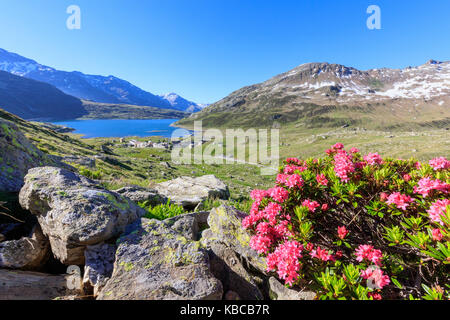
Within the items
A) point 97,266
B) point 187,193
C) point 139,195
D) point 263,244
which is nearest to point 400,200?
point 263,244

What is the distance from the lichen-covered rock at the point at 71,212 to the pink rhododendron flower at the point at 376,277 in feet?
15.1

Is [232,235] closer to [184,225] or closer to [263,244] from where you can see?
[263,244]

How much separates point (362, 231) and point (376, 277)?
134cm

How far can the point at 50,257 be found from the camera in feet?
13.9

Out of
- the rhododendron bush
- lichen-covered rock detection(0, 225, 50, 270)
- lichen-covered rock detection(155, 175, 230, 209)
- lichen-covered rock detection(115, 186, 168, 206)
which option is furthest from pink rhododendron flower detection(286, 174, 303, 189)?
lichen-covered rock detection(155, 175, 230, 209)

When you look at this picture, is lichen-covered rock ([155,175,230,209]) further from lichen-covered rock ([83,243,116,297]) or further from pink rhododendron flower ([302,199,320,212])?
pink rhododendron flower ([302,199,320,212])

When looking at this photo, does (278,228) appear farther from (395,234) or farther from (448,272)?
(448,272)

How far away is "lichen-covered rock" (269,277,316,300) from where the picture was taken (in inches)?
137

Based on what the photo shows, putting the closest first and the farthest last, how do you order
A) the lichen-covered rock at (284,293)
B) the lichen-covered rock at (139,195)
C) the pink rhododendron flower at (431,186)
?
the pink rhododendron flower at (431,186), the lichen-covered rock at (284,293), the lichen-covered rock at (139,195)

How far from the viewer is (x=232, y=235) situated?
16.2 ft

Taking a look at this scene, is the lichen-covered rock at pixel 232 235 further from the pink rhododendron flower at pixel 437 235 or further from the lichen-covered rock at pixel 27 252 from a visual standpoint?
the lichen-covered rock at pixel 27 252

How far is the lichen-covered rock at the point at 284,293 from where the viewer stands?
3.48 meters

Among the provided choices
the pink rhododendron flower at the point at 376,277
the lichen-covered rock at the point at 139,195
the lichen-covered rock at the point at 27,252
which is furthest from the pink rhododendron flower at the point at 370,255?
the lichen-covered rock at the point at 139,195
